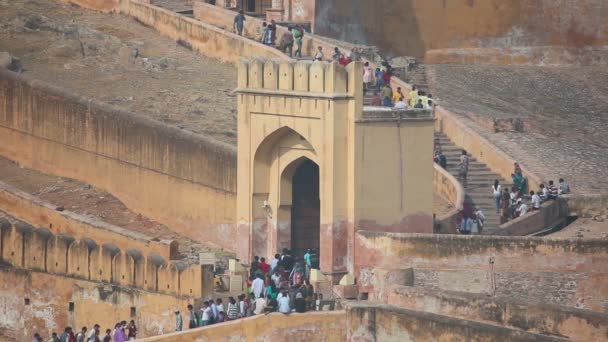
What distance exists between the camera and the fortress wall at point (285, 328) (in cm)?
→ 3503

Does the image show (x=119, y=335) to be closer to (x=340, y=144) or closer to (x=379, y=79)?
(x=340, y=144)

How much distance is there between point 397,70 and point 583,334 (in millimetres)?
19391

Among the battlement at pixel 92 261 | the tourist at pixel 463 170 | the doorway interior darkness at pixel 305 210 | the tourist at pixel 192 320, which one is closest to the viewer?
the tourist at pixel 192 320

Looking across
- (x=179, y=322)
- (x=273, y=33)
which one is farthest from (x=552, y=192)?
(x=273, y=33)

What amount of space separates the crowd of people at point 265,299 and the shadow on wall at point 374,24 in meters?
17.5

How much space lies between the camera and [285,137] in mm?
38812

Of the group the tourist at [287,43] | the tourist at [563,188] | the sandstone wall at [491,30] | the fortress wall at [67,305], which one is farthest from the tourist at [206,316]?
the sandstone wall at [491,30]

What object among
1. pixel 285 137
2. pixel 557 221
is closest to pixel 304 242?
pixel 285 137

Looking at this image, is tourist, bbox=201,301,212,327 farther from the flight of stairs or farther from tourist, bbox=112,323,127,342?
the flight of stairs

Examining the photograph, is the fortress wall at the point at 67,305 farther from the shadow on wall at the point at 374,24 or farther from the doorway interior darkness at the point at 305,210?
the shadow on wall at the point at 374,24

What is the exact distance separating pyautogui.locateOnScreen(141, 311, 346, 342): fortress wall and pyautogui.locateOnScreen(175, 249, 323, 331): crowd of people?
0.20 meters

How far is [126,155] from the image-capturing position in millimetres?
44219

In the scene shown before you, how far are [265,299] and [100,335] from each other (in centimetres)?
337

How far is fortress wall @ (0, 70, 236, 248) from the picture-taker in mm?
41844
